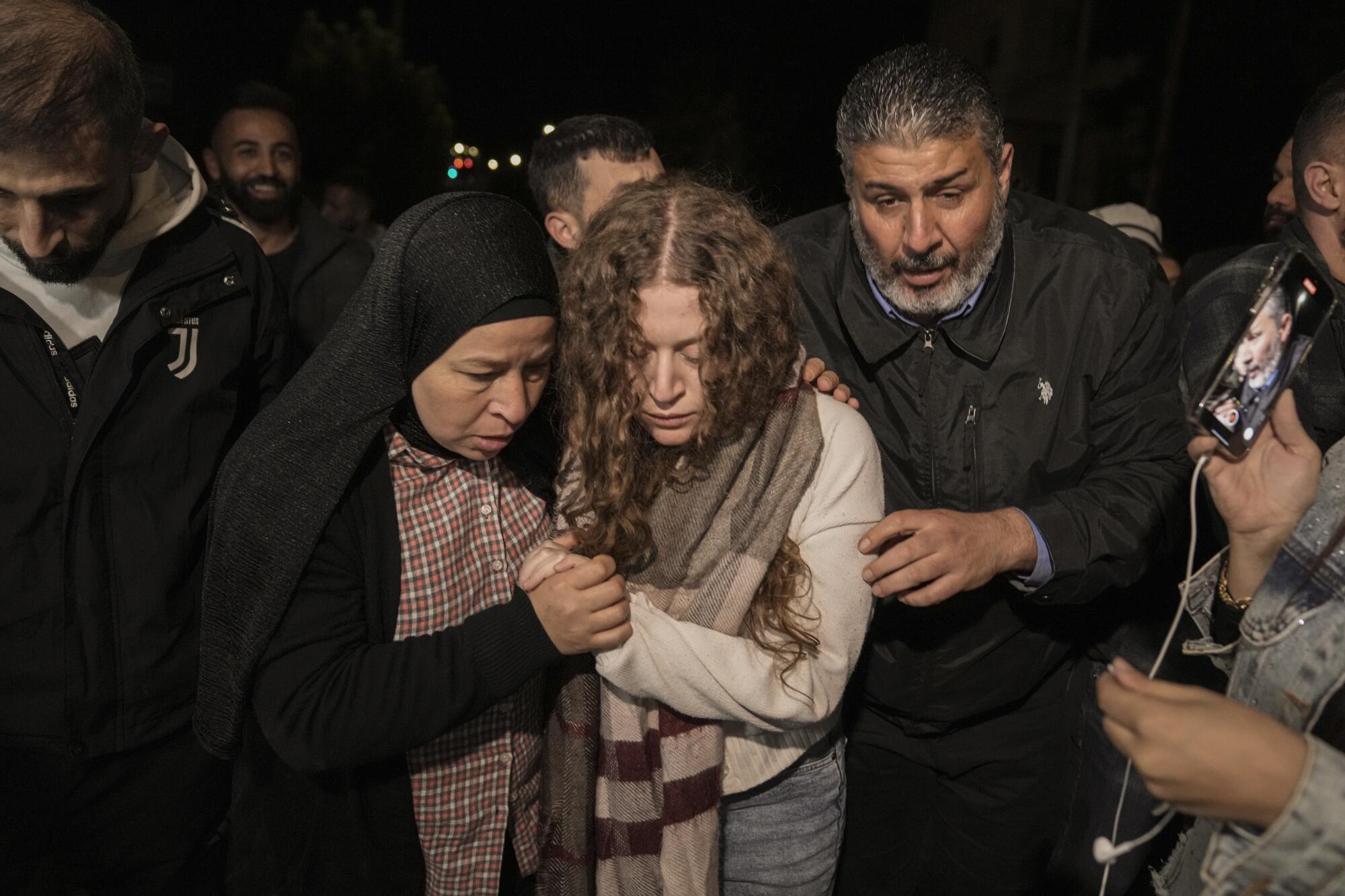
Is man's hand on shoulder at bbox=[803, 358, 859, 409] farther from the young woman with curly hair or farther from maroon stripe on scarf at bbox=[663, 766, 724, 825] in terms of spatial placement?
maroon stripe on scarf at bbox=[663, 766, 724, 825]

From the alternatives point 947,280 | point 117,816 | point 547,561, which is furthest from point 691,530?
point 117,816

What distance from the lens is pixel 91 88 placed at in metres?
2.24

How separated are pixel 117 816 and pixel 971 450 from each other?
2224mm

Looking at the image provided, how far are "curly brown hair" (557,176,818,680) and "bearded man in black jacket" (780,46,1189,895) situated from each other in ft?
1.30

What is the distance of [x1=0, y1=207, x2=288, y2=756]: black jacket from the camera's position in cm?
229

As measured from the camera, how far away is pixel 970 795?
268cm

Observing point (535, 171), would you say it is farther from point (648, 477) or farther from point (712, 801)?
point (712, 801)

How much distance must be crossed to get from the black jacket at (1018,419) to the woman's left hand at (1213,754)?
998 mm

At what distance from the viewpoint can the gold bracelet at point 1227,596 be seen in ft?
5.90

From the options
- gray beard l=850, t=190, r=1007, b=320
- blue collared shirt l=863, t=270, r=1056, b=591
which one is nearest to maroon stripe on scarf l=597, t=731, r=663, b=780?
blue collared shirt l=863, t=270, r=1056, b=591

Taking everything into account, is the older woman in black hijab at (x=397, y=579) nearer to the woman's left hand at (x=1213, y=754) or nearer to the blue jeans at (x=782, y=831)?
the blue jeans at (x=782, y=831)

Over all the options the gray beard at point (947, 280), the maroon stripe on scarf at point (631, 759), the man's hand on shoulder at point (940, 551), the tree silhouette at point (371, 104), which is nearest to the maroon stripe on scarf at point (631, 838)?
the maroon stripe on scarf at point (631, 759)

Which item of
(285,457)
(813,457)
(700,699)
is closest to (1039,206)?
(813,457)

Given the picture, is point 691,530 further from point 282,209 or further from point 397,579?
point 282,209
